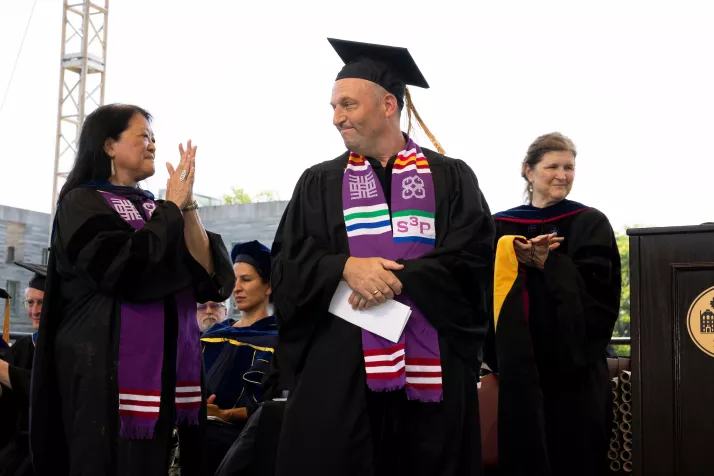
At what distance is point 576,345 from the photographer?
319 centimetres

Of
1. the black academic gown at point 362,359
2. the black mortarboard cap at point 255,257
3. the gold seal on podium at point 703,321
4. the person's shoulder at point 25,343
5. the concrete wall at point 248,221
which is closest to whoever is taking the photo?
the black academic gown at point 362,359

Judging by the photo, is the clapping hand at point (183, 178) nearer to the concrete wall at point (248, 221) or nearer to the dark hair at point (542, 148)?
the dark hair at point (542, 148)

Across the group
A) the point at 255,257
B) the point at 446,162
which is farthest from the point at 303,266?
the point at 255,257

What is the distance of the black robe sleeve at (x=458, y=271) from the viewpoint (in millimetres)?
2379

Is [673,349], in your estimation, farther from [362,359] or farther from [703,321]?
[362,359]

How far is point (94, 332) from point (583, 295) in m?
1.83

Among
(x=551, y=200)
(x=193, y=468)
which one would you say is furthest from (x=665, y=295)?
(x=193, y=468)

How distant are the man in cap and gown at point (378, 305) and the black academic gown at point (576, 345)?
0.76m

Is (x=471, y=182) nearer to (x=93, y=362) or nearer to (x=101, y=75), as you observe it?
(x=93, y=362)

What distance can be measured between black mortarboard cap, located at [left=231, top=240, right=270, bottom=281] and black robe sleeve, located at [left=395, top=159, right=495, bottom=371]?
224cm

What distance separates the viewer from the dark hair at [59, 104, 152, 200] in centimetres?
316

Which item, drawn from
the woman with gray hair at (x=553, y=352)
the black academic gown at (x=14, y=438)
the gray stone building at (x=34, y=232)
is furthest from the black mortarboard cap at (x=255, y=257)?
the gray stone building at (x=34, y=232)

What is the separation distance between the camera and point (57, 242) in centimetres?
297

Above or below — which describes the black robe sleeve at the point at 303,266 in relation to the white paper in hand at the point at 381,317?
above
